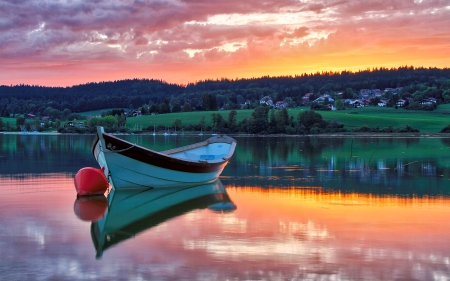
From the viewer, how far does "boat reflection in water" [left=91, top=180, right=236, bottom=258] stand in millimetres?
14649

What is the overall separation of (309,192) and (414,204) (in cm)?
427

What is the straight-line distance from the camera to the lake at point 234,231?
36.0ft

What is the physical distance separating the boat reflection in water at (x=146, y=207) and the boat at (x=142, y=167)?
16.5 inches

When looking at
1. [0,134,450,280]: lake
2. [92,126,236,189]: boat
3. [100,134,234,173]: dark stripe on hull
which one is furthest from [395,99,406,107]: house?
[100,134,234,173]: dark stripe on hull

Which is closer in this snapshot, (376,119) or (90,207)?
(90,207)

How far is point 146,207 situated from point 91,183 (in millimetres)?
3266

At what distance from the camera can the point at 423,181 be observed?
25922 millimetres

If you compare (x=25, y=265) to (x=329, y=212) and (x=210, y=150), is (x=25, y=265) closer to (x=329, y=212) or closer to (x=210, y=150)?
(x=329, y=212)

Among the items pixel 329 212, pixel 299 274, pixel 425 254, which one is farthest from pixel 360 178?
pixel 299 274

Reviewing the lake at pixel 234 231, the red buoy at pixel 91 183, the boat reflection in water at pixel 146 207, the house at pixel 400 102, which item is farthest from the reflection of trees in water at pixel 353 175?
the house at pixel 400 102

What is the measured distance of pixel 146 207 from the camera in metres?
19.0

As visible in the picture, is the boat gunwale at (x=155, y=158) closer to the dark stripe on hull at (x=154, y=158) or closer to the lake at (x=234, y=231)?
the dark stripe on hull at (x=154, y=158)

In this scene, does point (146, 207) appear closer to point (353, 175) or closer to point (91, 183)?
point (91, 183)

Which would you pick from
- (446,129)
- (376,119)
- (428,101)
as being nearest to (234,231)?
(446,129)
